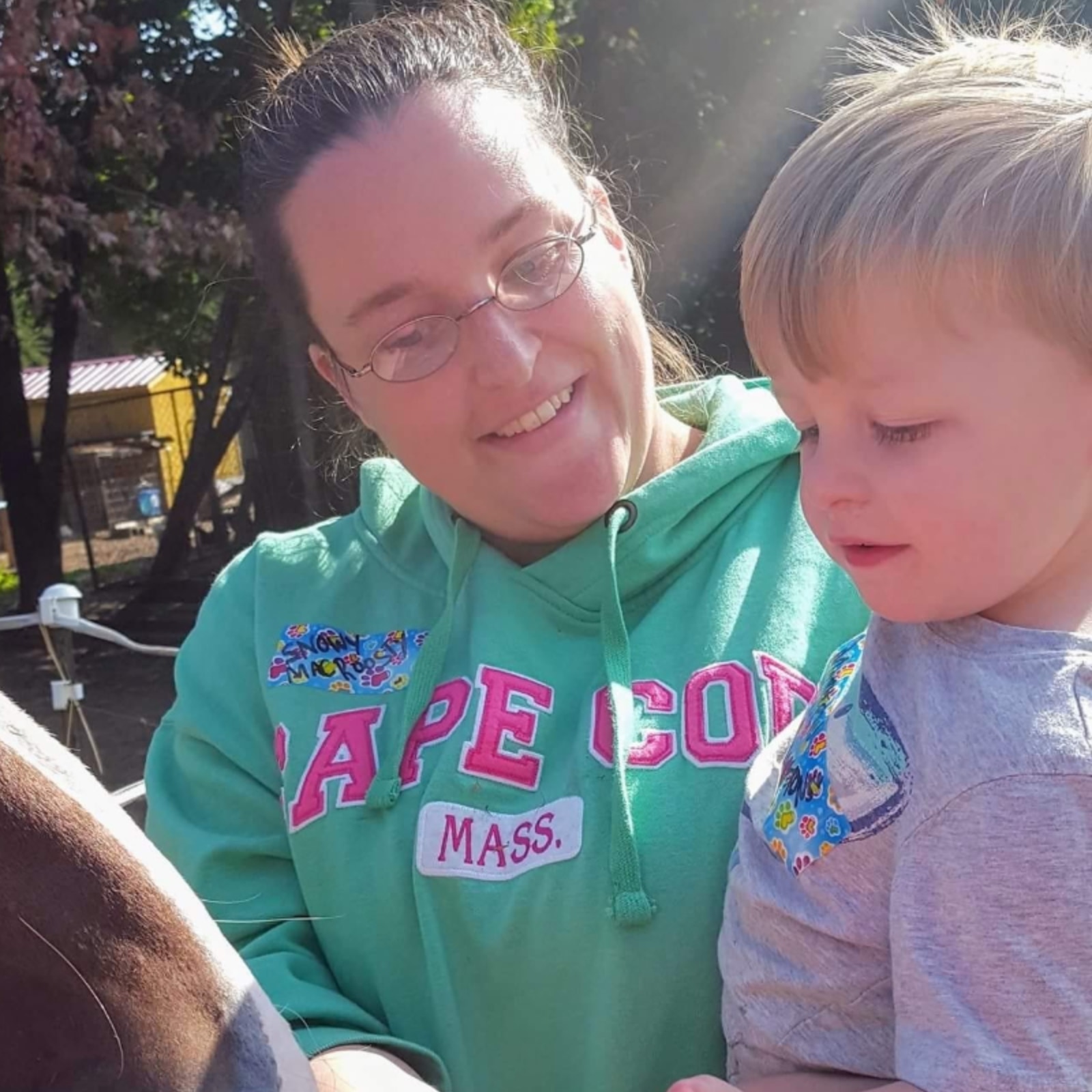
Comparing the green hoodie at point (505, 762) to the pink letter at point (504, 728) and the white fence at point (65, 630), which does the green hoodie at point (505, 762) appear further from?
the white fence at point (65, 630)

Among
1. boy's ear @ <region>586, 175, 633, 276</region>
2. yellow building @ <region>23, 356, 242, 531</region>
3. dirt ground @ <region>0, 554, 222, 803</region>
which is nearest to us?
boy's ear @ <region>586, 175, 633, 276</region>

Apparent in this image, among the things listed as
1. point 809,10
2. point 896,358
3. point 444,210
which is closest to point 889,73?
point 896,358

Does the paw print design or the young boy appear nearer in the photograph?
the young boy

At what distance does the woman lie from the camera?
132 cm

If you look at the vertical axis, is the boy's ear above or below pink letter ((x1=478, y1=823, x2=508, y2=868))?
above

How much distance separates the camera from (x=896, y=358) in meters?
0.92

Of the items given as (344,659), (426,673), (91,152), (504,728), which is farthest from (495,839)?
(91,152)

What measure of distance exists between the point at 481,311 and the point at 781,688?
1.84 feet

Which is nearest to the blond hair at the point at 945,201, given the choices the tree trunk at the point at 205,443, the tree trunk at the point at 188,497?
the tree trunk at the point at 205,443

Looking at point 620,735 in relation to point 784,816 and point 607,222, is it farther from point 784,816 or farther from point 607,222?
point 607,222

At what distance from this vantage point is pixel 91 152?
733 cm

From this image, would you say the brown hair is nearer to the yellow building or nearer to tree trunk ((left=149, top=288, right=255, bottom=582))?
tree trunk ((left=149, top=288, right=255, bottom=582))

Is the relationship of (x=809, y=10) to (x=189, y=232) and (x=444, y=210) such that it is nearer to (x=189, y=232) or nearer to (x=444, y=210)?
(x=189, y=232)

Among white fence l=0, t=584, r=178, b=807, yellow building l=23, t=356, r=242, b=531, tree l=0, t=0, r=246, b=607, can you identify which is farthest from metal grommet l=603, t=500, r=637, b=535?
yellow building l=23, t=356, r=242, b=531
